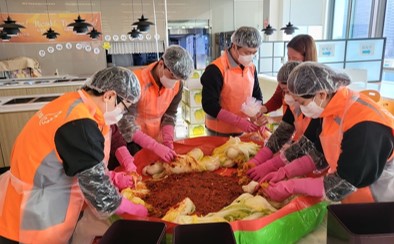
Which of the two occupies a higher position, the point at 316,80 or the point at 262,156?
the point at 316,80

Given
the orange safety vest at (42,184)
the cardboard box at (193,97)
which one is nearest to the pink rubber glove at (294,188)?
the orange safety vest at (42,184)

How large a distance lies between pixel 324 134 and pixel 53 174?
3.48 ft

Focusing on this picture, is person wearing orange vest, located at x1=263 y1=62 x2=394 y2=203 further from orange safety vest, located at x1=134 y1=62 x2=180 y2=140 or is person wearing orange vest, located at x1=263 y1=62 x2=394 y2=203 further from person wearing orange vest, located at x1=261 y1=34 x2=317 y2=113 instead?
orange safety vest, located at x1=134 y1=62 x2=180 y2=140

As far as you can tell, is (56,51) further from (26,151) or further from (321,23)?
(26,151)

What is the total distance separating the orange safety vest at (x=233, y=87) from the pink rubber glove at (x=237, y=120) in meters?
0.13

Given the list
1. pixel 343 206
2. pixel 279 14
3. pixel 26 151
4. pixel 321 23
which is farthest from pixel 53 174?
pixel 321 23

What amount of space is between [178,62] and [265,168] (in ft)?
2.61

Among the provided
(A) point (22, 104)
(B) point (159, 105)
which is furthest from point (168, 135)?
(A) point (22, 104)

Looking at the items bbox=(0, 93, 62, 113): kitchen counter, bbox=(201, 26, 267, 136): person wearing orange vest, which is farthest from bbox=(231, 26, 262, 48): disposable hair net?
bbox=(0, 93, 62, 113): kitchen counter

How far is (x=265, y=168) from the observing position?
1.58 m

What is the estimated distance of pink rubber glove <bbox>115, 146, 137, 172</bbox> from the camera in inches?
63.3

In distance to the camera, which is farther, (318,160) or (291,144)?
(291,144)

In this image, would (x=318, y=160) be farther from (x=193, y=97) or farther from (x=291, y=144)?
(x=193, y=97)

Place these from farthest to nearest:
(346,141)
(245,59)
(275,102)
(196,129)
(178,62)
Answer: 1. (196,129)
2. (275,102)
3. (245,59)
4. (178,62)
5. (346,141)
